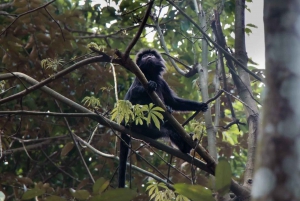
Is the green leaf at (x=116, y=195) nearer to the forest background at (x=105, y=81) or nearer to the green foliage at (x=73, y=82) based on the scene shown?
the forest background at (x=105, y=81)

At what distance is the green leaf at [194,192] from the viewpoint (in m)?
1.44

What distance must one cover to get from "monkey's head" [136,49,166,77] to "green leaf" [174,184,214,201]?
4067 millimetres

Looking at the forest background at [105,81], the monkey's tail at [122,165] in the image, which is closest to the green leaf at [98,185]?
the forest background at [105,81]

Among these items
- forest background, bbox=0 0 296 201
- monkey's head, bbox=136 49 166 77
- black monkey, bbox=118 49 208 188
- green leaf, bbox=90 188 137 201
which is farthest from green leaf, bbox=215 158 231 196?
monkey's head, bbox=136 49 166 77

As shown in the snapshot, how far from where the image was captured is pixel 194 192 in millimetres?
1479

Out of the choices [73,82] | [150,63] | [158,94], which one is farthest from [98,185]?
[73,82]

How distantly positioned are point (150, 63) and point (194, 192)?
13.4 ft

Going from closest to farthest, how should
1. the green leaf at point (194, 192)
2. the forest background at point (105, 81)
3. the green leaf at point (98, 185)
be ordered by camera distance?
the green leaf at point (194, 192) → the green leaf at point (98, 185) → the forest background at point (105, 81)

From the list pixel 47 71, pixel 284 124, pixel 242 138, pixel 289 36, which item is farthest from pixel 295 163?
pixel 242 138

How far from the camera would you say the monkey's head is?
5520 millimetres

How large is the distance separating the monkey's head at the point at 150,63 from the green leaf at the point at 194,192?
4.07m

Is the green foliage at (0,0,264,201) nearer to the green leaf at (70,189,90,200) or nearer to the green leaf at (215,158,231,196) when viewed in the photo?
the green leaf at (70,189,90,200)

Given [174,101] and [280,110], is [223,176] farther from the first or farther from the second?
[174,101]

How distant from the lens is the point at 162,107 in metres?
3.24
